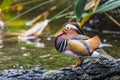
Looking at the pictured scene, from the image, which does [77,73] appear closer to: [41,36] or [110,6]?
[110,6]

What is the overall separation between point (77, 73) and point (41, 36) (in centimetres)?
223

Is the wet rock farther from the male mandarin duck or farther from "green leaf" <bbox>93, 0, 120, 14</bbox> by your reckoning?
"green leaf" <bbox>93, 0, 120, 14</bbox>

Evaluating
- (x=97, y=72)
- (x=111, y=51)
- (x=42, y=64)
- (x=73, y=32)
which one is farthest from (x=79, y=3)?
(x=111, y=51)

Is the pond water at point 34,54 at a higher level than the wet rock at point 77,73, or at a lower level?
higher

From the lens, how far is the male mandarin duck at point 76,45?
2.05 meters

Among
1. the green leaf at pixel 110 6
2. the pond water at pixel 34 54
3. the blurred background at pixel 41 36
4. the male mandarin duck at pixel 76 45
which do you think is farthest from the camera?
the blurred background at pixel 41 36

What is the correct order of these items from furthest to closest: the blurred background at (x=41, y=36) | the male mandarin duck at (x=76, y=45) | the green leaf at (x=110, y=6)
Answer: the blurred background at (x=41, y=36) < the green leaf at (x=110, y=6) < the male mandarin duck at (x=76, y=45)

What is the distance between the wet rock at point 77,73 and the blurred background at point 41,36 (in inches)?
32.1

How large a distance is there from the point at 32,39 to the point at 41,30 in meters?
A: 0.18

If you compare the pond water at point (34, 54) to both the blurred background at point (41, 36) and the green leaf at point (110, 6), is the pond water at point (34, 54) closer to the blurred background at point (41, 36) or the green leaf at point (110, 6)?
the blurred background at point (41, 36)

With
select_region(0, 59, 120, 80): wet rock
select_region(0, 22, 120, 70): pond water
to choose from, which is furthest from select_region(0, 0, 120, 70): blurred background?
select_region(0, 59, 120, 80): wet rock

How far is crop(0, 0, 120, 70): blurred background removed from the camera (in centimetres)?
318

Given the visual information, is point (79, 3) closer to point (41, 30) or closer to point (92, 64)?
point (92, 64)

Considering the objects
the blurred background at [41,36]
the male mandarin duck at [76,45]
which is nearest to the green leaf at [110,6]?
the male mandarin duck at [76,45]
